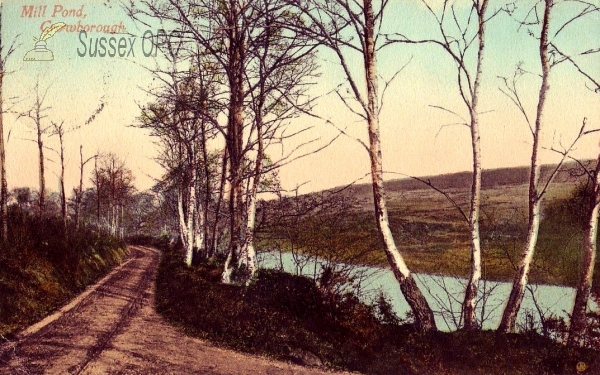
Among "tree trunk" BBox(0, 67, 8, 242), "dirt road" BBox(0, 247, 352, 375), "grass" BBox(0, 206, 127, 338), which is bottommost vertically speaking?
"dirt road" BBox(0, 247, 352, 375)

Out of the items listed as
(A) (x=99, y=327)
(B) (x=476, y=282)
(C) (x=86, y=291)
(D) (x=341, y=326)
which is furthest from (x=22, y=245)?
(B) (x=476, y=282)

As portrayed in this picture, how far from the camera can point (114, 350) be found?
25.5 ft

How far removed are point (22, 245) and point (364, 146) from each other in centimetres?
971

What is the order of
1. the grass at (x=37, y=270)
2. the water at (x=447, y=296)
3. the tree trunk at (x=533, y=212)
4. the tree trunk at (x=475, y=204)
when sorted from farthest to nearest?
1. the grass at (x=37, y=270)
2. the water at (x=447, y=296)
3. the tree trunk at (x=475, y=204)
4. the tree trunk at (x=533, y=212)

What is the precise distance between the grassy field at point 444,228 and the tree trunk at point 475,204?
2.36ft

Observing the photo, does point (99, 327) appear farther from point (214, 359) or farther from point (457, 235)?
point (457, 235)

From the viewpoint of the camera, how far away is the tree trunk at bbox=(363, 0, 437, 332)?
7.52 meters

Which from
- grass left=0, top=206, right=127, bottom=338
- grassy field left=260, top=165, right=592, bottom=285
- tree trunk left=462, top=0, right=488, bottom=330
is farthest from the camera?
grassy field left=260, top=165, right=592, bottom=285

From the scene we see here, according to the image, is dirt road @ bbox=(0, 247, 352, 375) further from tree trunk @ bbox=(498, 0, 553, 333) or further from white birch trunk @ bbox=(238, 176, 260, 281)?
tree trunk @ bbox=(498, 0, 553, 333)

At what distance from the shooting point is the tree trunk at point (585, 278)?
6.84m

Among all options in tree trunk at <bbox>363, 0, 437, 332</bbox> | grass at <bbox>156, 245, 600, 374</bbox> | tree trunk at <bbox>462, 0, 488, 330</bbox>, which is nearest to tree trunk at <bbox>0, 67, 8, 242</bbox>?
grass at <bbox>156, 245, 600, 374</bbox>

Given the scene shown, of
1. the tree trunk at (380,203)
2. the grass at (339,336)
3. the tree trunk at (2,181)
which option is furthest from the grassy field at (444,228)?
the tree trunk at (2,181)

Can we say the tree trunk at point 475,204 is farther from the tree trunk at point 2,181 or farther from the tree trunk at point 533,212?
the tree trunk at point 2,181

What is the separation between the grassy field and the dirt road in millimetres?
3202
